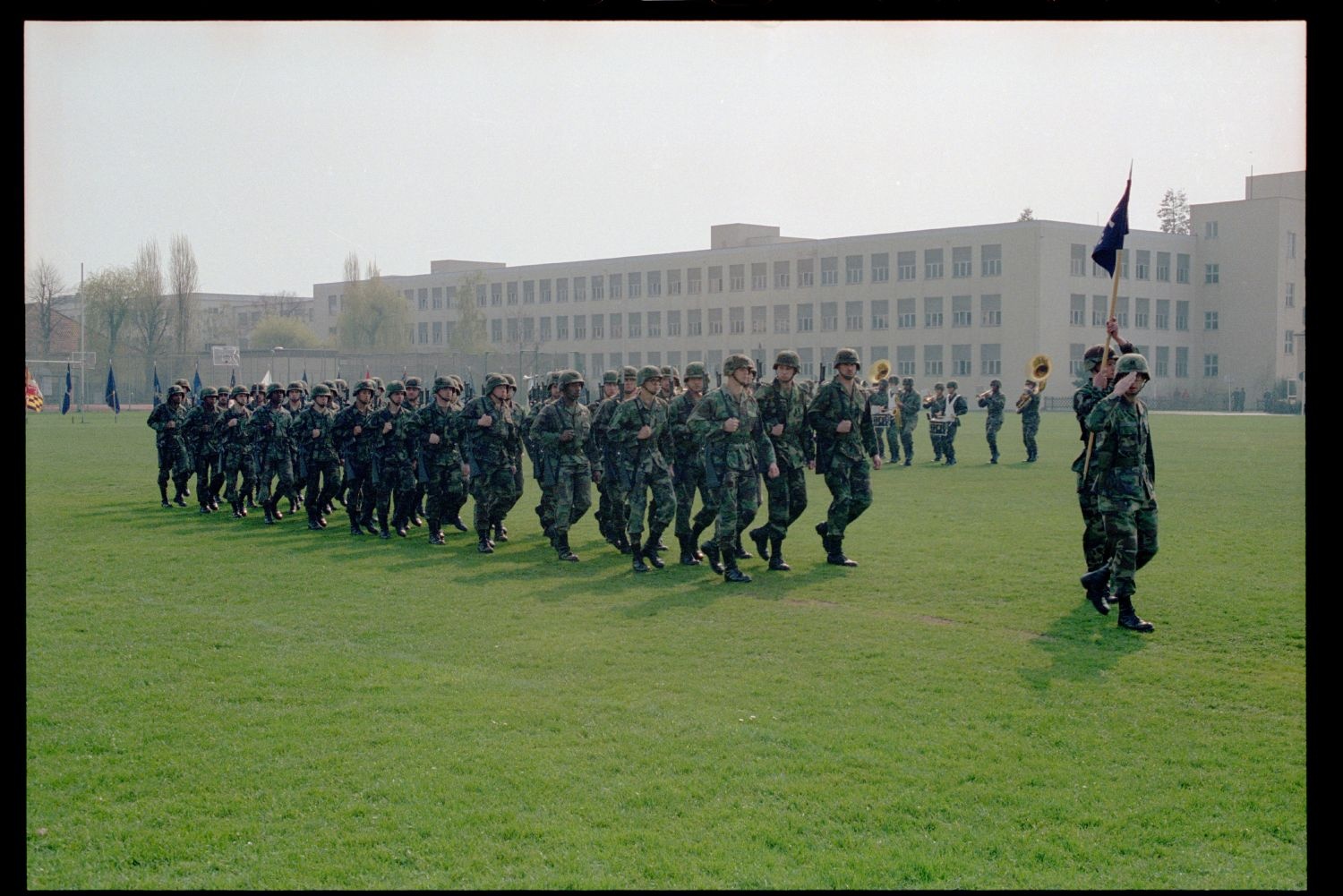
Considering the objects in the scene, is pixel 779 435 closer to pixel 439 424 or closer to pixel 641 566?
pixel 641 566

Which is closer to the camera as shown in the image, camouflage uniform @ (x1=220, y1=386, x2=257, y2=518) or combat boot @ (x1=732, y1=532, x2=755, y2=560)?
combat boot @ (x1=732, y1=532, x2=755, y2=560)

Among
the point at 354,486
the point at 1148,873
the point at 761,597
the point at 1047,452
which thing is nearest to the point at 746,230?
the point at 1047,452

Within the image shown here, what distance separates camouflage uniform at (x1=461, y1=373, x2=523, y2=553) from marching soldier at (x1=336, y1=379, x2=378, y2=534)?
184 cm

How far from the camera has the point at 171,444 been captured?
2050cm

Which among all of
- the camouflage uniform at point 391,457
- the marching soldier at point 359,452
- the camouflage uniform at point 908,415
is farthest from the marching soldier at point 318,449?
the camouflage uniform at point 908,415

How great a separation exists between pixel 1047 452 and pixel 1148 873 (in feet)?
98.0

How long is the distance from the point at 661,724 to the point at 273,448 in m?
12.2

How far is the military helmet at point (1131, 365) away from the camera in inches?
394

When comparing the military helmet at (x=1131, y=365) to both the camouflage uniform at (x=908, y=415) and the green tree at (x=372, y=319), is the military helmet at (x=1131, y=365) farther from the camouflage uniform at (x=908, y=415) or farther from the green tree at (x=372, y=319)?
the green tree at (x=372, y=319)

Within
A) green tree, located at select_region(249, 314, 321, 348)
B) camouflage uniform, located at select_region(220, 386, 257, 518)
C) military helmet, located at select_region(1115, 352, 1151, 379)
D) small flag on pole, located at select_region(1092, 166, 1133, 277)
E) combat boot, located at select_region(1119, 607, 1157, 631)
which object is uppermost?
green tree, located at select_region(249, 314, 321, 348)

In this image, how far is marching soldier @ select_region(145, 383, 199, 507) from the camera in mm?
20047

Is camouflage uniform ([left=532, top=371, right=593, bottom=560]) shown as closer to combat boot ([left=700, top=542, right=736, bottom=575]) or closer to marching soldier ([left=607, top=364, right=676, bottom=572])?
marching soldier ([left=607, top=364, right=676, bottom=572])

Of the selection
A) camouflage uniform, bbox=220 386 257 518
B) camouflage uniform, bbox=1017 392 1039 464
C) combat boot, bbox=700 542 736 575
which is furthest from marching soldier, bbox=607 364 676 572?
camouflage uniform, bbox=1017 392 1039 464

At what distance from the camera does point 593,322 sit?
76.0m
